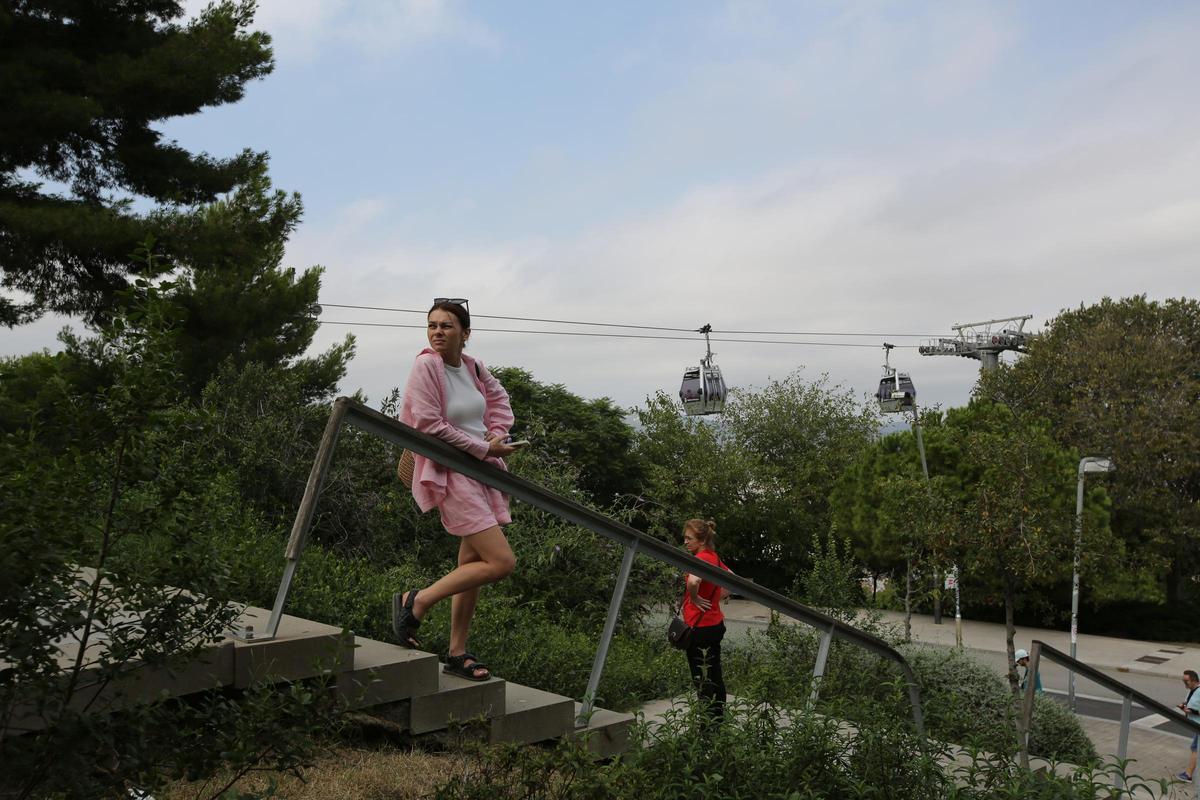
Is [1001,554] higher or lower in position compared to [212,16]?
lower

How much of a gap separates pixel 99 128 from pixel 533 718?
1232 centimetres

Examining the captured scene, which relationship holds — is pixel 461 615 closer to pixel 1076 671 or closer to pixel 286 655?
pixel 286 655

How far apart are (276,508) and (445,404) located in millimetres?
6869

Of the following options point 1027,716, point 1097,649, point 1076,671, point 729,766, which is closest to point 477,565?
point 729,766

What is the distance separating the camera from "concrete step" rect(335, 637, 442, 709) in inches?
139

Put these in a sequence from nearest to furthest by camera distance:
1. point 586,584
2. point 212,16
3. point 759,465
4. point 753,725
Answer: point 753,725
point 586,584
point 212,16
point 759,465

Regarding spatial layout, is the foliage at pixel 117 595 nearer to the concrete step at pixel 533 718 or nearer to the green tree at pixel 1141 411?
the concrete step at pixel 533 718

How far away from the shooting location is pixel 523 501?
12.8 feet

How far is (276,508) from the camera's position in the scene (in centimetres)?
1016

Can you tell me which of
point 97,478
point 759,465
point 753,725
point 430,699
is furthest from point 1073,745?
point 759,465

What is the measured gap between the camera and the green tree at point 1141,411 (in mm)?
33750

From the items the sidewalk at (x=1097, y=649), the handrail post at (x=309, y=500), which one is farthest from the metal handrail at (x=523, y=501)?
the sidewalk at (x=1097, y=649)

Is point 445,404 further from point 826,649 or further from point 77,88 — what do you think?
point 77,88

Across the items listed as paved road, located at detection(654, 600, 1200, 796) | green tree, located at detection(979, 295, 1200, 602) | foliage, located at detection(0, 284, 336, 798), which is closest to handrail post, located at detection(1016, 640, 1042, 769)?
foliage, located at detection(0, 284, 336, 798)
